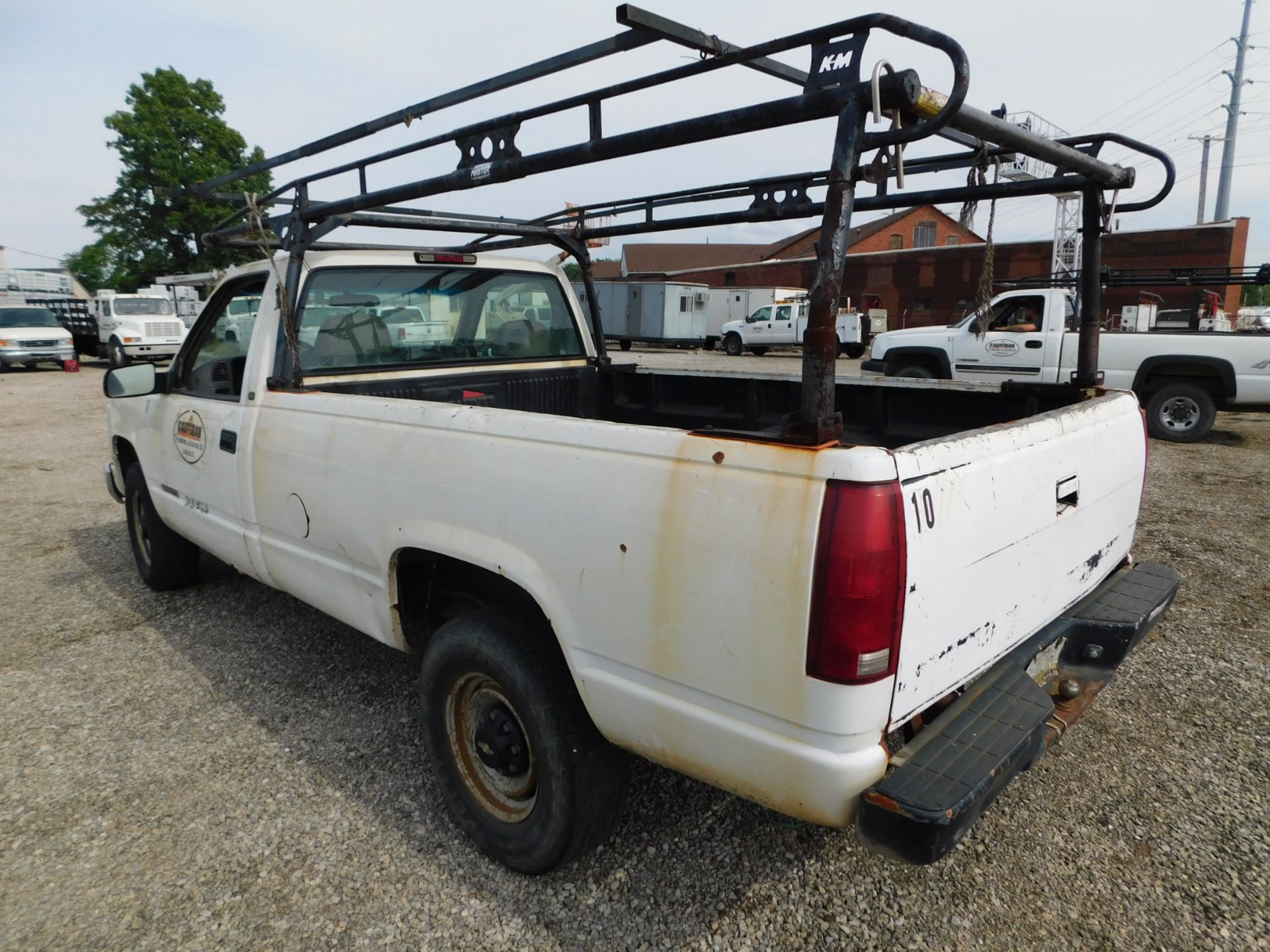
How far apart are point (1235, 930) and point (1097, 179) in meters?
2.35

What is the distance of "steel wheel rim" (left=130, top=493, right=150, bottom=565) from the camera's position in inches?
192

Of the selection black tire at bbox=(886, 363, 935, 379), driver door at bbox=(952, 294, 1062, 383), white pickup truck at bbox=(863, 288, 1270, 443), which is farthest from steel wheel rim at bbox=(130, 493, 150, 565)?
black tire at bbox=(886, 363, 935, 379)

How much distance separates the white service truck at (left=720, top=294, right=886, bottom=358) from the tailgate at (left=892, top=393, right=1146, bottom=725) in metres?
23.4

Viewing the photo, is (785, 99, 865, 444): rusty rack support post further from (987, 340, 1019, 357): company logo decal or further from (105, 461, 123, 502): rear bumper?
(987, 340, 1019, 357): company logo decal

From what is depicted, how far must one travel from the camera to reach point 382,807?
285 cm

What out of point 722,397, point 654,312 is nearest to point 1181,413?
point 722,397

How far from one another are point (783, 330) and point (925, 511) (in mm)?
27303

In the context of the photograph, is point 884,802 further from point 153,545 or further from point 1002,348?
point 1002,348

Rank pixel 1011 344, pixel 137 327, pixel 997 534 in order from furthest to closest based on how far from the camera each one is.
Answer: pixel 137 327 < pixel 1011 344 < pixel 997 534

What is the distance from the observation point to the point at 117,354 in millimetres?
22078

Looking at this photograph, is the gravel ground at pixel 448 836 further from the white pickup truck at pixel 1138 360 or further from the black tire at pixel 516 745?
the white pickup truck at pixel 1138 360

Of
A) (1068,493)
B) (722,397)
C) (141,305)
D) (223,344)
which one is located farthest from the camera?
(141,305)

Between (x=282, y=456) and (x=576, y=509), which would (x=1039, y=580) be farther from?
(x=282, y=456)

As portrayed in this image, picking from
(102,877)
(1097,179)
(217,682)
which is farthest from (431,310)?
(1097,179)
